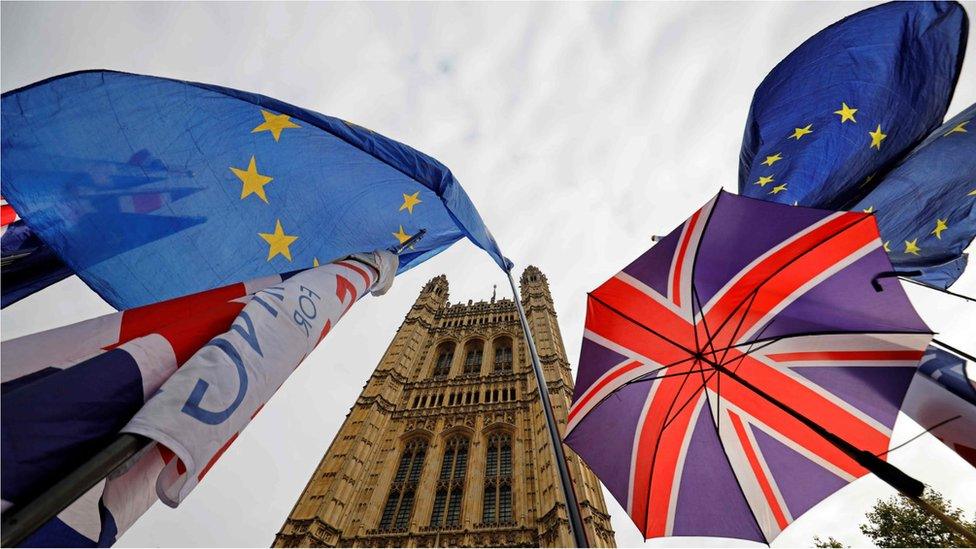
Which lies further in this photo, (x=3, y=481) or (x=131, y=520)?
(x=131, y=520)

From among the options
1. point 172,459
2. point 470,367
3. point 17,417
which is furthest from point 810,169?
point 470,367

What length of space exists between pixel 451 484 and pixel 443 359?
12240 millimetres

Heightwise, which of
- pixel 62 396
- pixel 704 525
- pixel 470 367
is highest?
pixel 470 367

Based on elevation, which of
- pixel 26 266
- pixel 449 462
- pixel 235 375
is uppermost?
pixel 449 462

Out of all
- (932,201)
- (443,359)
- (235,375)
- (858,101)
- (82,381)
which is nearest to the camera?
(82,381)

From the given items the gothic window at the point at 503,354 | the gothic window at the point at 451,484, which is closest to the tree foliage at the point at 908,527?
the gothic window at the point at 451,484

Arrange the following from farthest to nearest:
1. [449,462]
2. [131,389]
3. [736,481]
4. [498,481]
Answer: [449,462] → [498,481] → [736,481] → [131,389]

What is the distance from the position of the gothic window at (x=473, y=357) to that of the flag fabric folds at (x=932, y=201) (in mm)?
23806

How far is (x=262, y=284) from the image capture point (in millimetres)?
3664

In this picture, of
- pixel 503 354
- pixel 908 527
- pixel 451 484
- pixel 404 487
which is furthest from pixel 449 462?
pixel 908 527

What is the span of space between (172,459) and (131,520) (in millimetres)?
572

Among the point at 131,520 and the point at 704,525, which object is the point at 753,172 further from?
the point at 131,520

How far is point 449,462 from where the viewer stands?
2036cm

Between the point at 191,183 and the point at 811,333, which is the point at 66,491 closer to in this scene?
the point at 191,183
